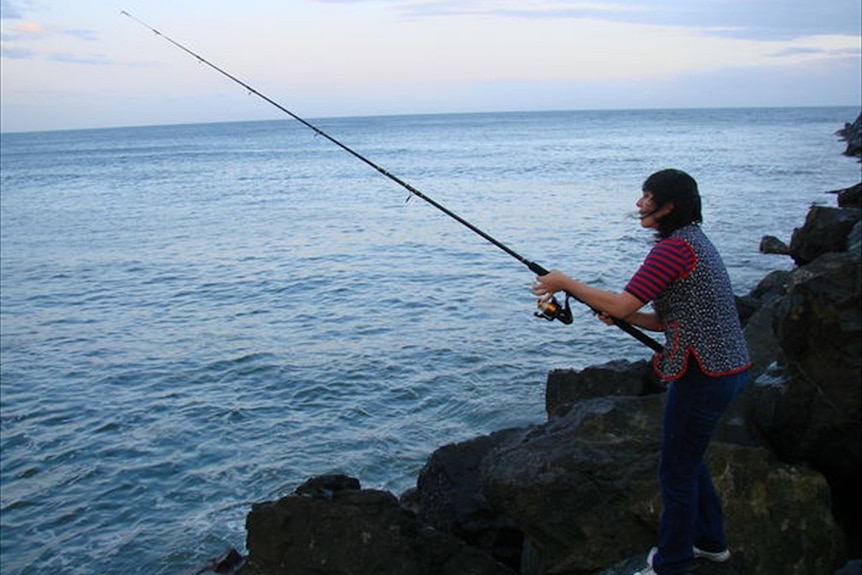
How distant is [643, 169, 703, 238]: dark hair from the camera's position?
11.0 ft

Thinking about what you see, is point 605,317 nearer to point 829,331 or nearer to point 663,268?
point 663,268

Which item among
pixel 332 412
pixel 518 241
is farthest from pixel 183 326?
pixel 518 241

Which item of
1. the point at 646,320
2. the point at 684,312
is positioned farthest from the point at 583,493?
the point at 684,312

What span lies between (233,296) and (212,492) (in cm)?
906

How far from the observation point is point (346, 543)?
4.99m

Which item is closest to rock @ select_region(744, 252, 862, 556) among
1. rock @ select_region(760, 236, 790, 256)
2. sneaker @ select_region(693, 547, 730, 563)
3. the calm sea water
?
sneaker @ select_region(693, 547, 730, 563)

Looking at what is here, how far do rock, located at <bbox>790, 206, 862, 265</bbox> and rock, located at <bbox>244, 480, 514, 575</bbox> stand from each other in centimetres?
1076

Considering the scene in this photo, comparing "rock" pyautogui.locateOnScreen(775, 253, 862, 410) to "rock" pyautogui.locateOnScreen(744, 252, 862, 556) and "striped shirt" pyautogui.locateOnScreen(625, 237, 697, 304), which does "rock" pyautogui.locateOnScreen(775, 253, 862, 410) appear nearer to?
"rock" pyautogui.locateOnScreen(744, 252, 862, 556)

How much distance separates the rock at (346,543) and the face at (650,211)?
8.86 ft

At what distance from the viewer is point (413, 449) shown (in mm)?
9250

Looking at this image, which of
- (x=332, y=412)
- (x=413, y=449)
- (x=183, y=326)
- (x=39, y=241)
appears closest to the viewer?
(x=413, y=449)

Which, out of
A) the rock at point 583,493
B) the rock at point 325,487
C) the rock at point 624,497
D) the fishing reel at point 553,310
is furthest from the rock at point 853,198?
the fishing reel at point 553,310

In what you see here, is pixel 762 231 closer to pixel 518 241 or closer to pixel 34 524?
pixel 518 241

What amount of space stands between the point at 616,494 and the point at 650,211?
2145 millimetres
